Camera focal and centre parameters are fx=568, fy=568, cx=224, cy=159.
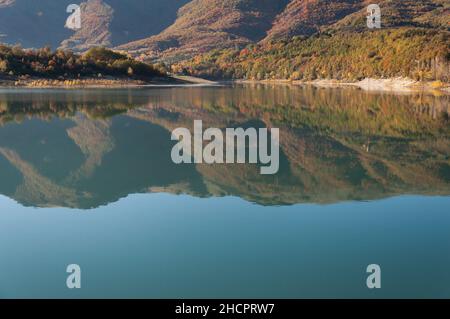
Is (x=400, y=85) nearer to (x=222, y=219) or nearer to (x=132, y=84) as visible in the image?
(x=132, y=84)

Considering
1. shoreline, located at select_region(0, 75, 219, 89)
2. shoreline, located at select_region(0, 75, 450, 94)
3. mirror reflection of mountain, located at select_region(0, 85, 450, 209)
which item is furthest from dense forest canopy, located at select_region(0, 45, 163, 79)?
mirror reflection of mountain, located at select_region(0, 85, 450, 209)

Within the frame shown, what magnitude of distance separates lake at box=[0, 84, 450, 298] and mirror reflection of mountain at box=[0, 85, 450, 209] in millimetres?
71

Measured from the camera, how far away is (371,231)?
9.96m

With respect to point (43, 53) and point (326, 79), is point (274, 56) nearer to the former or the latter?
point (326, 79)

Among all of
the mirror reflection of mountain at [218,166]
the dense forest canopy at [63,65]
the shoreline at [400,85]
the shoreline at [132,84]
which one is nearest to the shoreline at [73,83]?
the shoreline at [132,84]

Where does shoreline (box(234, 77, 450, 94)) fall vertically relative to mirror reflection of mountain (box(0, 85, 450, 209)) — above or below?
above

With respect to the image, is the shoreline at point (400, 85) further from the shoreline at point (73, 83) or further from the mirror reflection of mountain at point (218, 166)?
the mirror reflection of mountain at point (218, 166)

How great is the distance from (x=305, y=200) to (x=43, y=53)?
73.5 meters

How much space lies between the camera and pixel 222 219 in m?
10.9

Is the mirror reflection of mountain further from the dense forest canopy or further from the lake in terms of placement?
the dense forest canopy

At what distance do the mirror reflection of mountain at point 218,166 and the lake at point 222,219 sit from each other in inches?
2.8

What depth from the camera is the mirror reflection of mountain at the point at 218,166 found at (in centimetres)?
1334

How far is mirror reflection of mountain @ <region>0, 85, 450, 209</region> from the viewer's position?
43.8 ft

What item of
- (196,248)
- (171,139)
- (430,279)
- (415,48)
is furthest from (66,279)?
(415,48)
